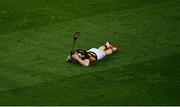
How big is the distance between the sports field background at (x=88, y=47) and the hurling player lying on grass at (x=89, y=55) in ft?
0.44

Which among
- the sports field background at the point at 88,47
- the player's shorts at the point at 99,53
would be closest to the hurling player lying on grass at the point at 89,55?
the player's shorts at the point at 99,53

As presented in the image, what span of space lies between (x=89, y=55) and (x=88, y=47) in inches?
37.4

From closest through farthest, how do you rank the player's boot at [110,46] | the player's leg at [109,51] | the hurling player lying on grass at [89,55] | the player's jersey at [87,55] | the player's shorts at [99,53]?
the hurling player lying on grass at [89,55], the player's jersey at [87,55], the player's shorts at [99,53], the player's leg at [109,51], the player's boot at [110,46]

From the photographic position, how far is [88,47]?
13156mm

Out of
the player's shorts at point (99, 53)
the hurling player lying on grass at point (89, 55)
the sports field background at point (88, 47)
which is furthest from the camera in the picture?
the player's shorts at point (99, 53)

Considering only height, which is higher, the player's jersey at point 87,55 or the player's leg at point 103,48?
the player's leg at point 103,48

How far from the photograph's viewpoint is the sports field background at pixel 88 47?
34.9 feet

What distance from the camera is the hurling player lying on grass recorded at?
12.0 m

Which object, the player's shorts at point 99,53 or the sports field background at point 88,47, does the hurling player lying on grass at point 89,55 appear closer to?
the player's shorts at point 99,53

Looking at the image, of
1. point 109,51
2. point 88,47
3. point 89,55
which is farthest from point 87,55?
point 88,47

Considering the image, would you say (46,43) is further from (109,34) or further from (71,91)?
(71,91)

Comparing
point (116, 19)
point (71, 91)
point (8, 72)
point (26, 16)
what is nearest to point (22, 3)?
point (26, 16)

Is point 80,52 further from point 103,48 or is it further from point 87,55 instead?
point 103,48

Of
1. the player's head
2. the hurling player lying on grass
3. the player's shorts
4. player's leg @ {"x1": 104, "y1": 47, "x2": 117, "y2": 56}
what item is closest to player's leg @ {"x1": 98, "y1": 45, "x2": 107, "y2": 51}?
the hurling player lying on grass
